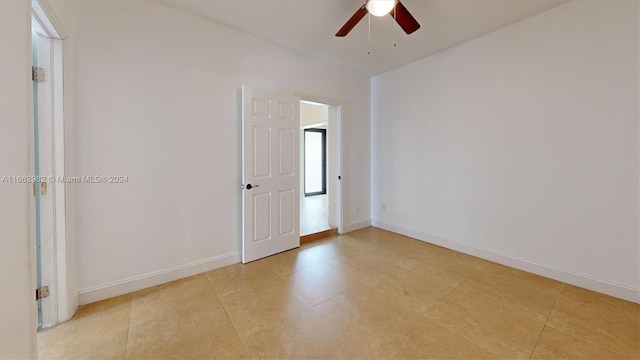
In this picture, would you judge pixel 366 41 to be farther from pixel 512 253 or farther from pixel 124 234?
pixel 124 234

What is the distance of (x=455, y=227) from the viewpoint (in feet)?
11.0

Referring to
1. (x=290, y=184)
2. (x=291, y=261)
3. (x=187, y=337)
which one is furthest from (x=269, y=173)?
(x=187, y=337)

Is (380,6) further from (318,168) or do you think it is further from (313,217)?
(318,168)

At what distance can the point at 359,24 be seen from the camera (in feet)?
8.87

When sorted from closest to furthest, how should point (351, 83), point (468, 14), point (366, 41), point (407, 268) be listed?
point (468, 14) → point (407, 268) → point (366, 41) → point (351, 83)

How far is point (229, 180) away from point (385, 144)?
2633 mm

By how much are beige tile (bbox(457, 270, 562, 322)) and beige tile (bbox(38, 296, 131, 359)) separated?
2.81 metres

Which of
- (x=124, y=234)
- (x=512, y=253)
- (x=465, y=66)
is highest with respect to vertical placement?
(x=465, y=66)

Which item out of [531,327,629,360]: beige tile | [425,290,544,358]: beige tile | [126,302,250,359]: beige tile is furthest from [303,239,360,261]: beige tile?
[531,327,629,360]: beige tile

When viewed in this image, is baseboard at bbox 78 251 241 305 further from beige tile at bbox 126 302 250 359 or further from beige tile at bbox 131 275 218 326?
beige tile at bbox 126 302 250 359

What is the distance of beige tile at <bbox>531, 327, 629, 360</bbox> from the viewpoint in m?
1.54

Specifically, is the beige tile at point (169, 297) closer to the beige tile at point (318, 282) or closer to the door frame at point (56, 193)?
the door frame at point (56, 193)

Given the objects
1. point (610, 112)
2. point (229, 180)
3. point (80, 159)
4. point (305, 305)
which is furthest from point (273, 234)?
point (610, 112)

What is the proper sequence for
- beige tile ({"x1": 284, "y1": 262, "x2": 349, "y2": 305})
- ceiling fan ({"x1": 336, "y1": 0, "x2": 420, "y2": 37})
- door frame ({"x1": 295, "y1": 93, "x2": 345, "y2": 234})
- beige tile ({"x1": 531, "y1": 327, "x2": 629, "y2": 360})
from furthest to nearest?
door frame ({"x1": 295, "y1": 93, "x2": 345, "y2": 234}) → beige tile ({"x1": 284, "y1": 262, "x2": 349, "y2": 305}) → ceiling fan ({"x1": 336, "y1": 0, "x2": 420, "y2": 37}) → beige tile ({"x1": 531, "y1": 327, "x2": 629, "y2": 360})
